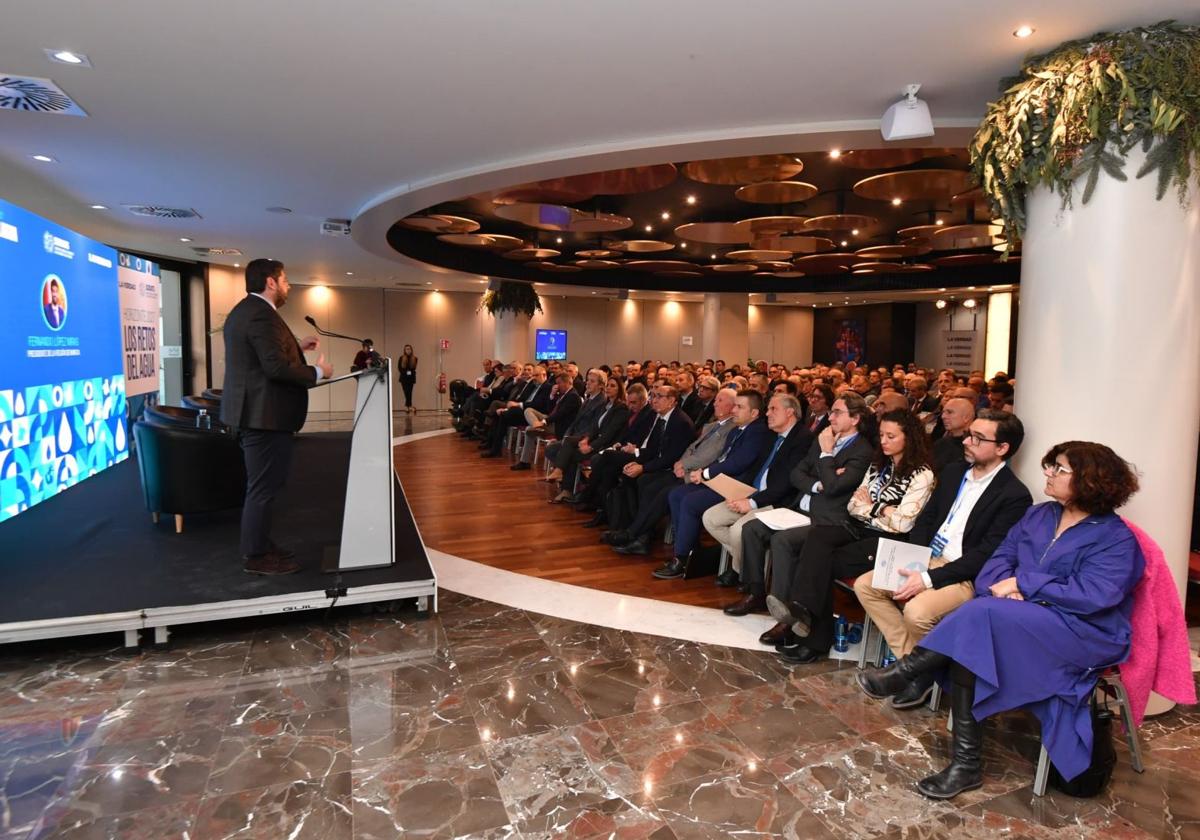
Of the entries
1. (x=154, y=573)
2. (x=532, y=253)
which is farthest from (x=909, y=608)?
(x=532, y=253)

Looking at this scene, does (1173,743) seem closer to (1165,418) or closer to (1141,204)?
(1165,418)

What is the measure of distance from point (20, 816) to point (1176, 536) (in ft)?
15.1

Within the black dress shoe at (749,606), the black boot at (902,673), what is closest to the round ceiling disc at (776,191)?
the black dress shoe at (749,606)

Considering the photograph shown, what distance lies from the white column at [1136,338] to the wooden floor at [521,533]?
227cm

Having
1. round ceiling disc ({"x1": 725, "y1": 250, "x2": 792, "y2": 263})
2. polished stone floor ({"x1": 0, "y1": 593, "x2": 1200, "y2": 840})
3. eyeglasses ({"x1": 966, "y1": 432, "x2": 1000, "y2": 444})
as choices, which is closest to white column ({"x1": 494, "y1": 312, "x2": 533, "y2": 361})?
round ceiling disc ({"x1": 725, "y1": 250, "x2": 792, "y2": 263})

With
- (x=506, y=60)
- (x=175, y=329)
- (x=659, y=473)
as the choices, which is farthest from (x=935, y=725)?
(x=175, y=329)

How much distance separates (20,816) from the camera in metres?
2.34

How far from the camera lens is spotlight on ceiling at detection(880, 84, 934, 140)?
398 centimetres

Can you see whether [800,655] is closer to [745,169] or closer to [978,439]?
[978,439]

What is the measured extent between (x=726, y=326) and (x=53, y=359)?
14.2 metres

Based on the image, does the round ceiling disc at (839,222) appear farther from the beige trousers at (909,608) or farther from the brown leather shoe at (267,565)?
the brown leather shoe at (267,565)

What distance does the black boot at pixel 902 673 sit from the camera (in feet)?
9.02

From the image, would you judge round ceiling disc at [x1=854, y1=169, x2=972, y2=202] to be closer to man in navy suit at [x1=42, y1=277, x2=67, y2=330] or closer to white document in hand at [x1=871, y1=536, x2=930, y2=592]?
white document in hand at [x1=871, y1=536, x2=930, y2=592]

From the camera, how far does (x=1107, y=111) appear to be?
304cm
